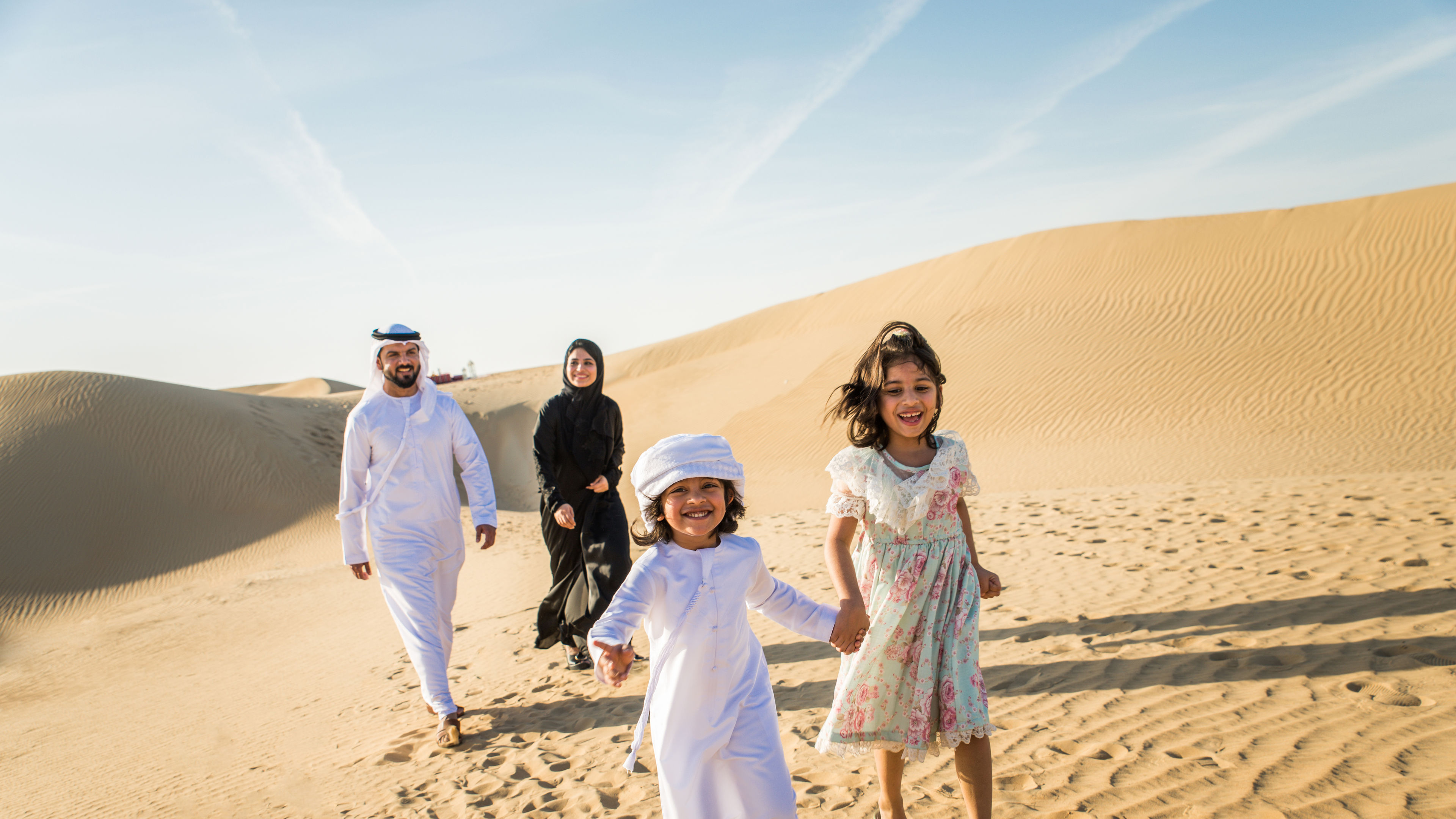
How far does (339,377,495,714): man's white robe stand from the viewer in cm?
448

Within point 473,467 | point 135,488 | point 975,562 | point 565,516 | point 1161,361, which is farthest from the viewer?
point 1161,361

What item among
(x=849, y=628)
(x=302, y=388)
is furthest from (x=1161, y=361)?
(x=302, y=388)

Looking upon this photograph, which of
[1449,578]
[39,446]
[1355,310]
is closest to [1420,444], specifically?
[1355,310]

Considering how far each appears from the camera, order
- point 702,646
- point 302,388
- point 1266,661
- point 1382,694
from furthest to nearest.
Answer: point 302,388 → point 1266,661 → point 1382,694 → point 702,646

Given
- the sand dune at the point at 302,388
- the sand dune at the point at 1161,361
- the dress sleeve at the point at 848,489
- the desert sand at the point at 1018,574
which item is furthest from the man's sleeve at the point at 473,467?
the sand dune at the point at 302,388

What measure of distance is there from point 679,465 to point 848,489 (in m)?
0.74

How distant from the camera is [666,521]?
7.64 feet

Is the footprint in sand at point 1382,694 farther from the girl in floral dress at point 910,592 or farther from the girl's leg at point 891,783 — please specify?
the girl's leg at point 891,783

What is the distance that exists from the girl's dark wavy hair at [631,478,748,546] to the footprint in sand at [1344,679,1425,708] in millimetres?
3034

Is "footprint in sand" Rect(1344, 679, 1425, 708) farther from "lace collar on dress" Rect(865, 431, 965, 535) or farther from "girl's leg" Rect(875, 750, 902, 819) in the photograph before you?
"lace collar on dress" Rect(865, 431, 965, 535)

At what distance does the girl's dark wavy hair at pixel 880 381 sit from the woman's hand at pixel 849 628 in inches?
24.0

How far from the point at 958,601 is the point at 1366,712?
2.13 meters

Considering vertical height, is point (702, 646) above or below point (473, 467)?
below

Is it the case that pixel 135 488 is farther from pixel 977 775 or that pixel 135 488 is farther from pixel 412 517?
pixel 977 775
